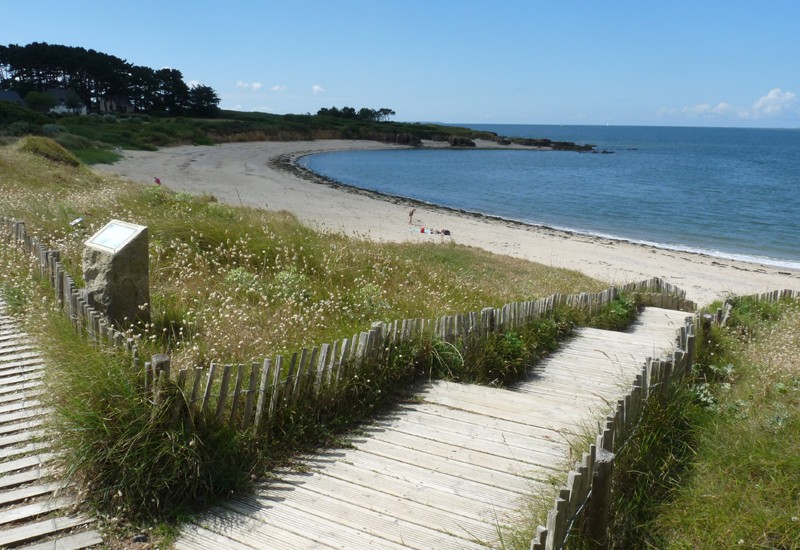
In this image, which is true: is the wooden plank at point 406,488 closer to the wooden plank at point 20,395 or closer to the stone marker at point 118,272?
→ the wooden plank at point 20,395

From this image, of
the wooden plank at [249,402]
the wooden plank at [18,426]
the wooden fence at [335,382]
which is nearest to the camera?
the wooden fence at [335,382]

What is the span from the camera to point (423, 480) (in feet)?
14.6

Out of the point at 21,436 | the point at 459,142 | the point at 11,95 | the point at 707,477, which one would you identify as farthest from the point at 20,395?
the point at 459,142

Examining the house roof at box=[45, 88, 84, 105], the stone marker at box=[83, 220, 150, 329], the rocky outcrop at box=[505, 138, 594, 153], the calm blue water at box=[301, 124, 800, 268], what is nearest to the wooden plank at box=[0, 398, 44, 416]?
the stone marker at box=[83, 220, 150, 329]

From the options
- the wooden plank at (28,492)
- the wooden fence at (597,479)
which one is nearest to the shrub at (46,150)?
the wooden plank at (28,492)

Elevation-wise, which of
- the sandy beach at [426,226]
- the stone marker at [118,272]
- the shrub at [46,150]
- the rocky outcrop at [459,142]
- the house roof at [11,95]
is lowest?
the sandy beach at [426,226]

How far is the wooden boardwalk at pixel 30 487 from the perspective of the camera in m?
3.80

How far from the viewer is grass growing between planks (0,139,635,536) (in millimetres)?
4223

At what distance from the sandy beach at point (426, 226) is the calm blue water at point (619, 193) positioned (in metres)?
3.70

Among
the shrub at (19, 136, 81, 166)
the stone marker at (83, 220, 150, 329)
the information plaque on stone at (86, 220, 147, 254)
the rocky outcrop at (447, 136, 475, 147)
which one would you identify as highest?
the rocky outcrop at (447, 136, 475, 147)

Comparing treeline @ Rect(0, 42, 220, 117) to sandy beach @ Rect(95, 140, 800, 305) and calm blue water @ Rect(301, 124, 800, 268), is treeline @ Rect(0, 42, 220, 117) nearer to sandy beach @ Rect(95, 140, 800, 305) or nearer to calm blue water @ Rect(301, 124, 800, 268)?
calm blue water @ Rect(301, 124, 800, 268)

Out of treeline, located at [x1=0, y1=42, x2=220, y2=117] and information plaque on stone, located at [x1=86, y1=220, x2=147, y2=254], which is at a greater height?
treeline, located at [x1=0, y1=42, x2=220, y2=117]

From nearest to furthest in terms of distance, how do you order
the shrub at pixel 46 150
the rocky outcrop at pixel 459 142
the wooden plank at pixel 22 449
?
the wooden plank at pixel 22 449 < the shrub at pixel 46 150 < the rocky outcrop at pixel 459 142

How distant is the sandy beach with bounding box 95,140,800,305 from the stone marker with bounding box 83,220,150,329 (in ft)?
27.9
